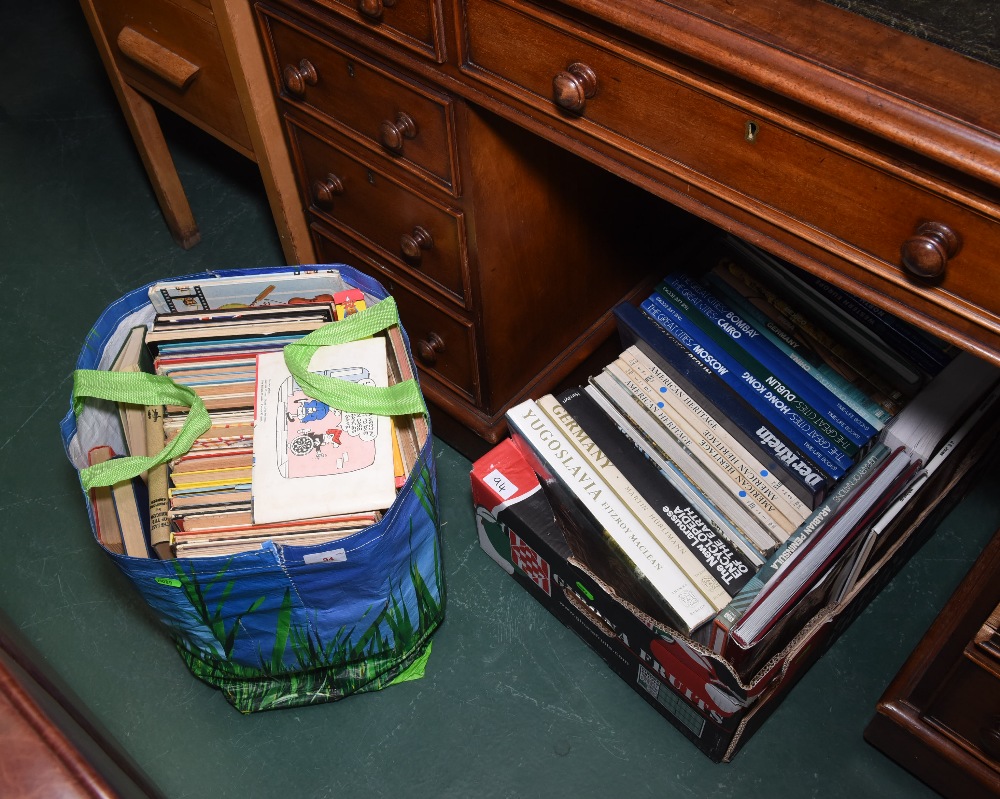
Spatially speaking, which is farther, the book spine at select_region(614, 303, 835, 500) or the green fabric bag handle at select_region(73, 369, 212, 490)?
the book spine at select_region(614, 303, 835, 500)

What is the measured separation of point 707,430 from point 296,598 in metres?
0.60

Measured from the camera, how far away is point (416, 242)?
125 centimetres

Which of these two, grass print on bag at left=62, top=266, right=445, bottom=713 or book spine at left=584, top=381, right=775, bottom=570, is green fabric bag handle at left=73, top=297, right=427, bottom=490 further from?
book spine at left=584, top=381, right=775, bottom=570

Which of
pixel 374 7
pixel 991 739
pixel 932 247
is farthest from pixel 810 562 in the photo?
pixel 374 7

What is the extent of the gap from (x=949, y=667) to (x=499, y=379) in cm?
72

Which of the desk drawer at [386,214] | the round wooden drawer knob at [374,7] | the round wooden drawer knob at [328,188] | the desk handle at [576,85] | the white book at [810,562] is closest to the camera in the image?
the desk handle at [576,85]

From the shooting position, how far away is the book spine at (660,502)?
1177mm

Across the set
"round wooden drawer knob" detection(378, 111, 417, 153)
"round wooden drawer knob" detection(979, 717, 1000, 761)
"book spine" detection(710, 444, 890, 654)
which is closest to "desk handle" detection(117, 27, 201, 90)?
"round wooden drawer knob" detection(378, 111, 417, 153)

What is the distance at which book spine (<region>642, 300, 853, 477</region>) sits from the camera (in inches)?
47.7

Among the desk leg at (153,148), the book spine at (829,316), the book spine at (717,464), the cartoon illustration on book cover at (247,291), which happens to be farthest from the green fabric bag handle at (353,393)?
the desk leg at (153,148)

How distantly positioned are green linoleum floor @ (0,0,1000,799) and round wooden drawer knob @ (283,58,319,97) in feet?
2.16

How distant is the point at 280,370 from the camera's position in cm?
119

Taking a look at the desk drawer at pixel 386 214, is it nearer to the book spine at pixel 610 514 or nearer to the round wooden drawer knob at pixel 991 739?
the book spine at pixel 610 514

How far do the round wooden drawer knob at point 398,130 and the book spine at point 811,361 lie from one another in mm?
509
